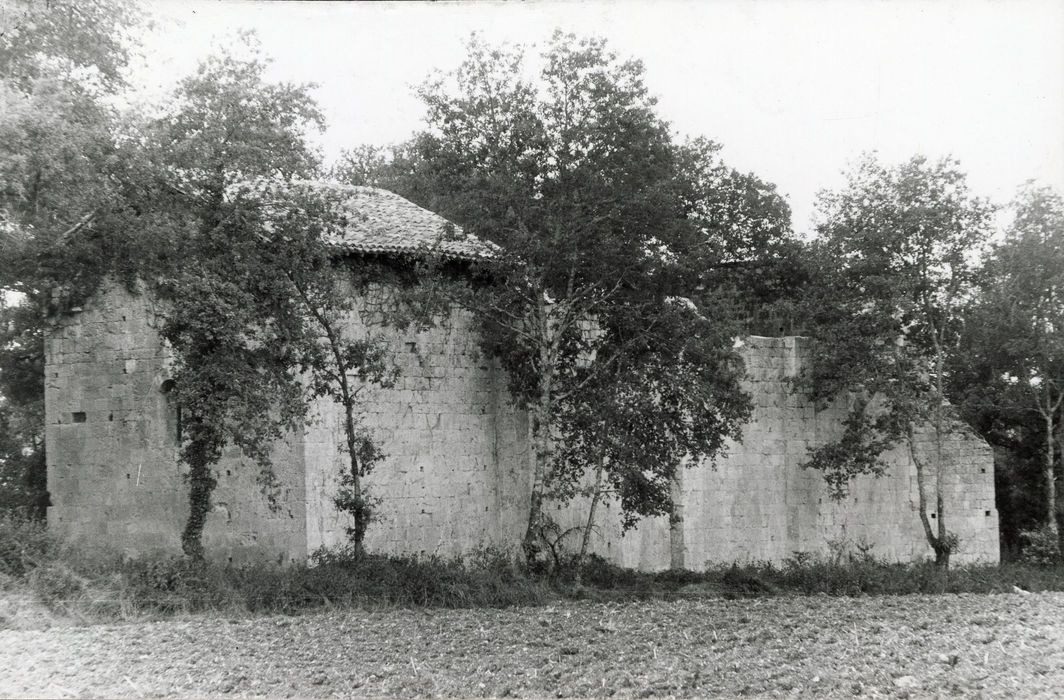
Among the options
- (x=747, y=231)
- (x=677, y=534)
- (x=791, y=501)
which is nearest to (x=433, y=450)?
(x=677, y=534)

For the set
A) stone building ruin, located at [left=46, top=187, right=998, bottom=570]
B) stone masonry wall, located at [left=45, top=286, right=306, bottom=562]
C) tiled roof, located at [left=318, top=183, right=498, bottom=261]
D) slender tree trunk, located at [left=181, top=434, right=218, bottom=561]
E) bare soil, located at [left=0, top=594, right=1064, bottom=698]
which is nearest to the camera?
bare soil, located at [left=0, top=594, right=1064, bottom=698]

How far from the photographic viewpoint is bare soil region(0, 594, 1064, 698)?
9125mm

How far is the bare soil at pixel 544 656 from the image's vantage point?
29.9 ft

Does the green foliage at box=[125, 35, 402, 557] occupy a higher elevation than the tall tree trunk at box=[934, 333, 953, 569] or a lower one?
higher

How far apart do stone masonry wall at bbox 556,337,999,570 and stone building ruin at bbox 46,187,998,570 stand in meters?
0.04

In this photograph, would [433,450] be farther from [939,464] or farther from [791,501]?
[939,464]

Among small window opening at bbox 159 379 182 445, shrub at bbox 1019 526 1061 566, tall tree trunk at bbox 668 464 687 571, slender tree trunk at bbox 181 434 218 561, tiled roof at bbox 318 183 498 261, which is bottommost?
shrub at bbox 1019 526 1061 566

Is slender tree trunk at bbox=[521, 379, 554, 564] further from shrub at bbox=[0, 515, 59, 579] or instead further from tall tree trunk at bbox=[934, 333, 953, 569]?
tall tree trunk at bbox=[934, 333, 953, 569]

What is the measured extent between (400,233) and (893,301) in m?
9.00

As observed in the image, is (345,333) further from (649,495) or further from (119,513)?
(649,495)

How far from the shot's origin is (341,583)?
46.5 feet

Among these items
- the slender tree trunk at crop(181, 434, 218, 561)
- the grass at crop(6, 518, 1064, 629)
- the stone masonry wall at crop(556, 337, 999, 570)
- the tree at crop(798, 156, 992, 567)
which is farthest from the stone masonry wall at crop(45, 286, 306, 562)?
the tree at crop(798, 156, 992, 567)

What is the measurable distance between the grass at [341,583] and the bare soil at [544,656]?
0.88m

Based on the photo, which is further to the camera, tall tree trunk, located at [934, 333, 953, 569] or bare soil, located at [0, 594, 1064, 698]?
tall tree trunk, located at [934, 333, 953, 569]
